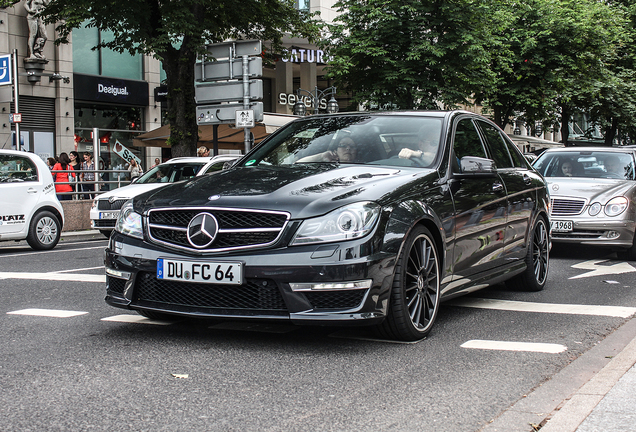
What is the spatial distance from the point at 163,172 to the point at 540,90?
21.9 meters

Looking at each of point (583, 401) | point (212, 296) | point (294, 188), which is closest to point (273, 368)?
point (212, 296)

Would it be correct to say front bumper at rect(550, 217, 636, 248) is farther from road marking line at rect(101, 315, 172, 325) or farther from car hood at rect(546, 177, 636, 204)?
road marking line at rect(101, 315, 172, 325)

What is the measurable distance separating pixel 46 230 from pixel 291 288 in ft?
31.4

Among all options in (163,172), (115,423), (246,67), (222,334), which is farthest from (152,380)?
(246,67)

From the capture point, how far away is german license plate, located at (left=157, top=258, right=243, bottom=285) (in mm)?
4441

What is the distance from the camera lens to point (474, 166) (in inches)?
223

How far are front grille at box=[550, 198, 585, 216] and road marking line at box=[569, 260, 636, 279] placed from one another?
29.6 inches

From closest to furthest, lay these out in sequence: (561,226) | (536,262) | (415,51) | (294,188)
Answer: (294,188)
(536,262)
(561,226)
(415,51)

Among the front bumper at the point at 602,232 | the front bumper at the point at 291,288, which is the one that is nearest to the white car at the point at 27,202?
the front bumper at the point at 602,232

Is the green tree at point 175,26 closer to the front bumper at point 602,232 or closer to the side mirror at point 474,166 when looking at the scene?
the front bumper at point 602,232

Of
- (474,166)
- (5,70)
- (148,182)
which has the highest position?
(5,70)

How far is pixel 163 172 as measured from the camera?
15117mm

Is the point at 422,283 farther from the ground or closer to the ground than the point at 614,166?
closer to the ground

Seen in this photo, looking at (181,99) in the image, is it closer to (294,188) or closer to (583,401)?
(294,188)
